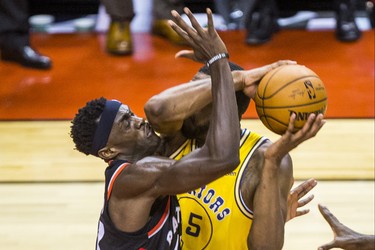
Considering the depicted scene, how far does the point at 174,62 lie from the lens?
7199 mm

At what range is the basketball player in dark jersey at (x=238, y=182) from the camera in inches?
118

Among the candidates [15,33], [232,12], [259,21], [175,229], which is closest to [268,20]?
[259,21]

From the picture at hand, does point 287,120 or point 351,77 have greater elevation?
point 287,120

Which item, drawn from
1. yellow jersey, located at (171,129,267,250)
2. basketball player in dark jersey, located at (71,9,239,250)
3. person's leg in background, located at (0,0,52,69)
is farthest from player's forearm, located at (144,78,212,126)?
person's leg in background, located at (0,0,52,69)

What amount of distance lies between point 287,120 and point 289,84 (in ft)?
0.41

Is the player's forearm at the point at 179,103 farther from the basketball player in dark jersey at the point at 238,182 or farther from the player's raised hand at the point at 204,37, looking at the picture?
the player's raised hand at the point at 204,37

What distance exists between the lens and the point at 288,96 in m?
2.84

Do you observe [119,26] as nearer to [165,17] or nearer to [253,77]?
[165,17]

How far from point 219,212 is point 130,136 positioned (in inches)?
18.7

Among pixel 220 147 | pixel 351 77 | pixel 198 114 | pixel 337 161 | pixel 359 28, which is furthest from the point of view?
pixel 359 28

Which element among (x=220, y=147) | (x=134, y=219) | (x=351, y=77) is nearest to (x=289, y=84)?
(x=220, y=147)

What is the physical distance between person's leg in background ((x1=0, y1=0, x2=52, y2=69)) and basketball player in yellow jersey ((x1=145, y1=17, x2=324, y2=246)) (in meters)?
3.69

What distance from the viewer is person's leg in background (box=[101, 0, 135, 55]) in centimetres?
707

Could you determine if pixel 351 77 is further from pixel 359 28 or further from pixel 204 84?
pixel 204 84
